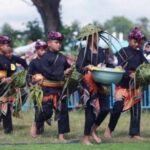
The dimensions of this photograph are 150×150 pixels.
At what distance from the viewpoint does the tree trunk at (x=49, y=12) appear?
70.3 ft

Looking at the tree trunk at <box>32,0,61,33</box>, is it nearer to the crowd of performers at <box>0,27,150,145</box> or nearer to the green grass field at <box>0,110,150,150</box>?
the green grass field at <box>0,110,150,150</box>

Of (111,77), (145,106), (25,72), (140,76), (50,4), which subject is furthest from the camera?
(50,4)

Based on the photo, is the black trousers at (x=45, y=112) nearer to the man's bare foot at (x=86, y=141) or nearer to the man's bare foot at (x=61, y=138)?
the man's bare foot at (x=61, y=138)

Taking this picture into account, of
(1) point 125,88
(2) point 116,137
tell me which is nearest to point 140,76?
(1) point 125,88

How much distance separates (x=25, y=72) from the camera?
10344 mm

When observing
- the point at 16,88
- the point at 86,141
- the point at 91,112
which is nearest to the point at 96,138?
the point at 86,141

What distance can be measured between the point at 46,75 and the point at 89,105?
0.90 m

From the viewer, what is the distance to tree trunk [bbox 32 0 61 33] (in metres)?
21.4

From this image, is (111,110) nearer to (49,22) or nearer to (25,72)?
(25,72)

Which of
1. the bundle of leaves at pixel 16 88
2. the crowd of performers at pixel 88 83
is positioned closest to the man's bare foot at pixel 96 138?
the crowd of performers at pixel 88 83

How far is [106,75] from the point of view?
29.6 feet

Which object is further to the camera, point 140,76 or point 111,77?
point 140,76

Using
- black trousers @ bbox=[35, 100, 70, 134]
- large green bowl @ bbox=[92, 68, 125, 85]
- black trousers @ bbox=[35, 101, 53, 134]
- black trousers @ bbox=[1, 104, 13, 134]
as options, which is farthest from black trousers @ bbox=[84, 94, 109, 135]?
black trousers @ bbox=[1, 104, 13, 134]

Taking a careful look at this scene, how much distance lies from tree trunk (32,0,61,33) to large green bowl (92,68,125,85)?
A: 12471mm
